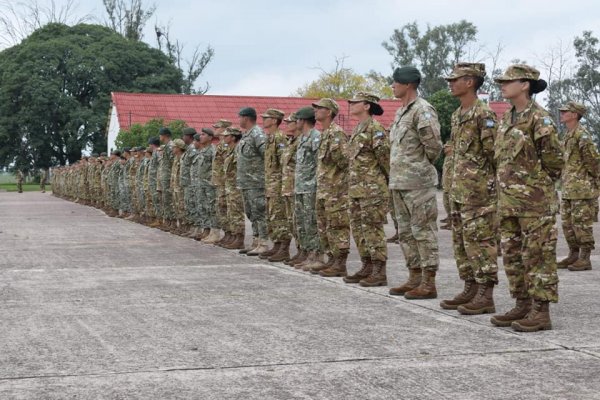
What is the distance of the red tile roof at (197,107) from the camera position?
163 feet

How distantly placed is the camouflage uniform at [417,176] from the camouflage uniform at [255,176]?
4522mm

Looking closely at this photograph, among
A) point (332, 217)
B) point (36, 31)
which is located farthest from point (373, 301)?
point (36, 31)

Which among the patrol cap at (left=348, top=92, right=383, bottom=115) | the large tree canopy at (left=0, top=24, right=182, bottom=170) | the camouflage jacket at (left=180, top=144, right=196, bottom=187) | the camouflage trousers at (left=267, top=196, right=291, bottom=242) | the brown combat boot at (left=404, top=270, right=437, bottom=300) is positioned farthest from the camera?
the large tree canopy at (left=0, top=24, right=182, bottom=170)

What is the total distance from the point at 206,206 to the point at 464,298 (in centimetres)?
798

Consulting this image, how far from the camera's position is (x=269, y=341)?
596 centimetres

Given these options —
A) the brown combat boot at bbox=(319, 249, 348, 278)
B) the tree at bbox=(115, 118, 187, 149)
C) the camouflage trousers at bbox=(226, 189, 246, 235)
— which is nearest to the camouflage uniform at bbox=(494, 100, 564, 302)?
the brown combat boot at bbox=(319, 249, 348, 278)

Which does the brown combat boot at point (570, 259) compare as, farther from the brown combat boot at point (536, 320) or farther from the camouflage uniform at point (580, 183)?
the brown combat boot at point (536, 320)

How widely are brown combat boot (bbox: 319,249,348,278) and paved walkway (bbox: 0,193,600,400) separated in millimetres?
219

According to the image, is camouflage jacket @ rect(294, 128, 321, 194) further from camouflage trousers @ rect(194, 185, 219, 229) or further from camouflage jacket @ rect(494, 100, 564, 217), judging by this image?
camouflage trousers @ rect(194, 185, 219, 229)

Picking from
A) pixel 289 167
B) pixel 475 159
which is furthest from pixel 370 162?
pixel 289 167

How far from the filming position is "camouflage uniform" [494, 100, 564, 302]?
242 inches

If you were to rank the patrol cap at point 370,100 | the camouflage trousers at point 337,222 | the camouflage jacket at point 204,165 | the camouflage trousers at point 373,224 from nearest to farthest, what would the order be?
the camouflage trousers at point 373,224 → the patrol cap at point 370,100 → the camouflage trousers at point 337,222 → the camouflage jacket at point 204,165

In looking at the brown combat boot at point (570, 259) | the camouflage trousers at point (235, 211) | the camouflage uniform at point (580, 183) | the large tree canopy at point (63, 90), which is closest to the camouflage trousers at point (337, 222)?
the brown combat boot at point (570, 259)

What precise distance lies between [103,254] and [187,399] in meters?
8.36
